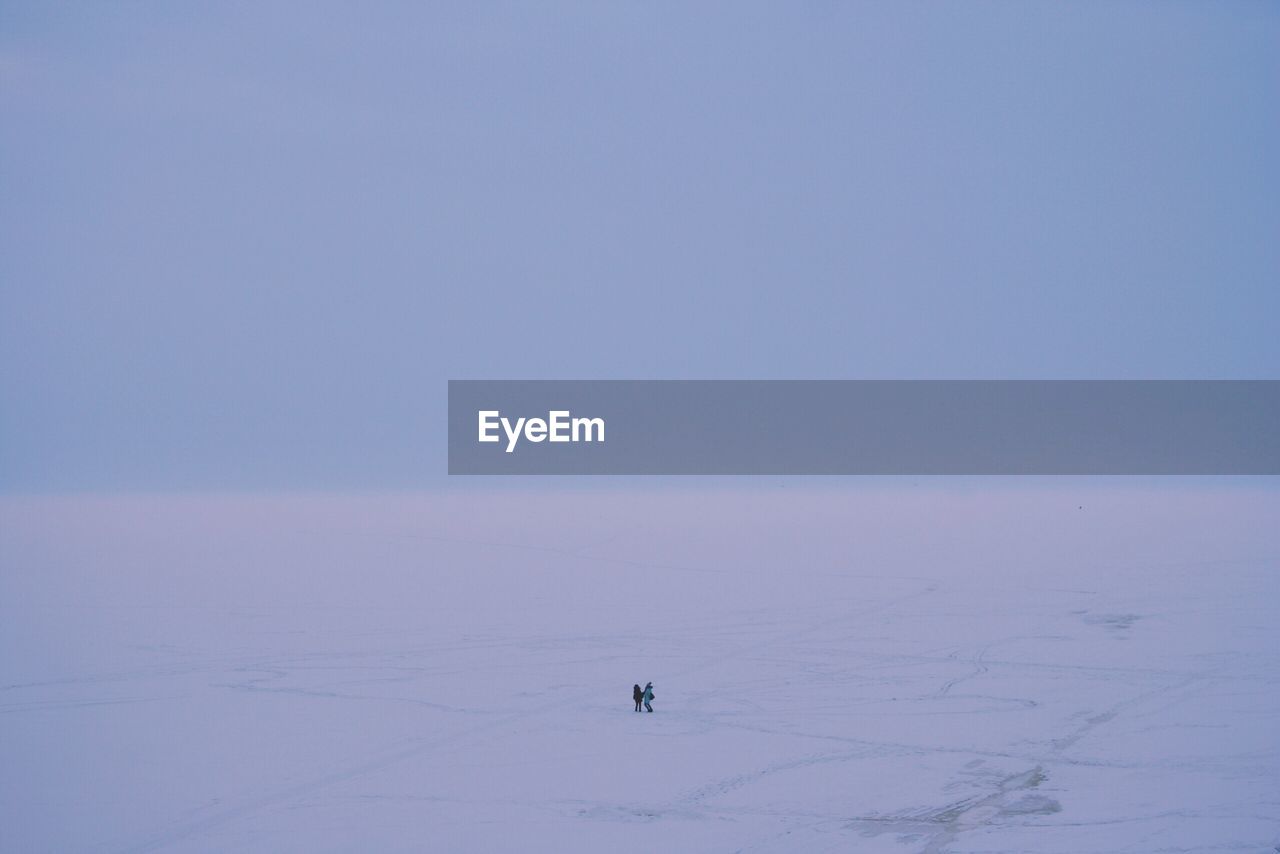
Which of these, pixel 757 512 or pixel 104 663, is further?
pixel 757 512

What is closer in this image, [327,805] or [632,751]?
[327,805]

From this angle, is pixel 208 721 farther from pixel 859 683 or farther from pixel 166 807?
pixel 859 683

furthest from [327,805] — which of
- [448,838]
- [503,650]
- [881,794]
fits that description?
[503,650]

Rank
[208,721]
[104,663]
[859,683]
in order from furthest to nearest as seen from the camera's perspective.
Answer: [104,663], [859,683], [208,721]

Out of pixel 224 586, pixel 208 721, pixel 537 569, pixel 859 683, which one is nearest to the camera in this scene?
pixel 208 721

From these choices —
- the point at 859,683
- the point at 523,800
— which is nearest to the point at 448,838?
the point at 523,800

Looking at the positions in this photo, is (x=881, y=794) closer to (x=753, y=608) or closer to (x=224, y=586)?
(x=753, y=608)
